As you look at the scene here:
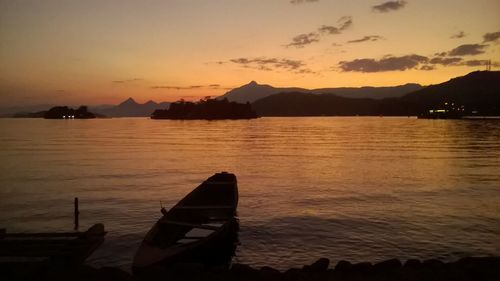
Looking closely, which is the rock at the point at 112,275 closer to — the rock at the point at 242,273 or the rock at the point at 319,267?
the rock at the point at 242,273

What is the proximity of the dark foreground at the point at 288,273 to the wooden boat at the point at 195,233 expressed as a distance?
698 millimetres

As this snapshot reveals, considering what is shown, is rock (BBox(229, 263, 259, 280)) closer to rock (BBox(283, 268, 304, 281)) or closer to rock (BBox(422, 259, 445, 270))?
rock (BBox(283, 268, 304, 281))

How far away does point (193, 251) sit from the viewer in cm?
1456

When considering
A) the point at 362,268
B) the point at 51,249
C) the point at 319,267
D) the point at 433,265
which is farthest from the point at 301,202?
the point at 51,249

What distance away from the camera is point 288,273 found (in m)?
13.2

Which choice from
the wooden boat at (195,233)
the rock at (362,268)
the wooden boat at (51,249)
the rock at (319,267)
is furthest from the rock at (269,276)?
the wooden boat at (51,249)

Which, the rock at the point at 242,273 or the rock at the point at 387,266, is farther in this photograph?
the rock at the point at 387,266

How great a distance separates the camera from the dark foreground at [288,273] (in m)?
12.7

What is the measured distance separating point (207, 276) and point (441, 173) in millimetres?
38971

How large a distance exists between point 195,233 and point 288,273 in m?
9.71

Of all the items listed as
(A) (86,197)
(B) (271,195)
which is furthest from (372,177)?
(A) (86,197)

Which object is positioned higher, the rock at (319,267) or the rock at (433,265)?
the rock at (433,265)

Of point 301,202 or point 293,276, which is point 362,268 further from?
point 301,202

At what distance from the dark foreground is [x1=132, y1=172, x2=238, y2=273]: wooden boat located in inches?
27.5
